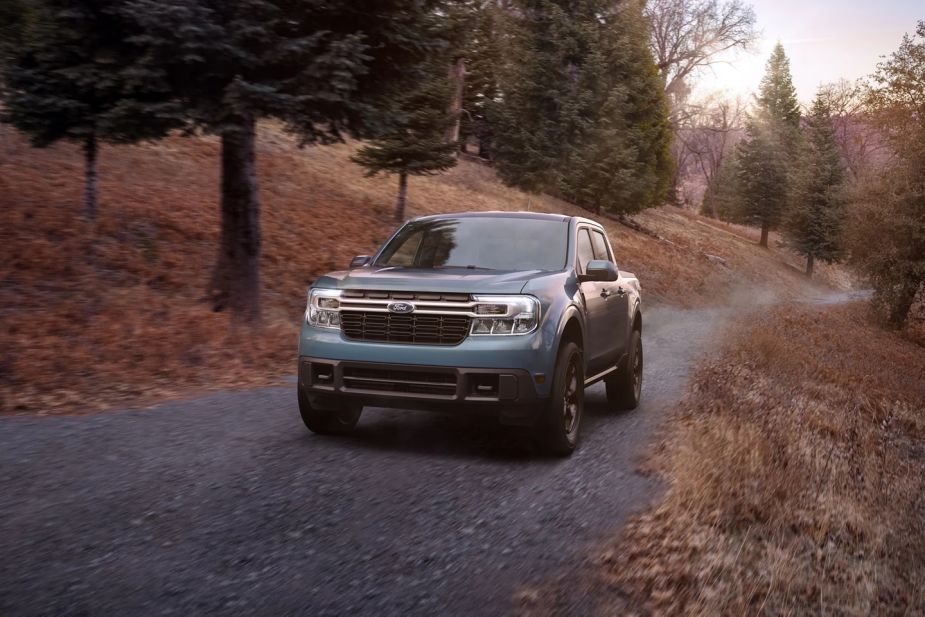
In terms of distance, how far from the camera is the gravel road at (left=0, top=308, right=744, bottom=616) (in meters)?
3.75

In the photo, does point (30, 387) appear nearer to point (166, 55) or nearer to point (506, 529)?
point (166, 55)

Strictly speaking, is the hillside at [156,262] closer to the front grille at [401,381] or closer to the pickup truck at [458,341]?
the pickup truck at [458,341]

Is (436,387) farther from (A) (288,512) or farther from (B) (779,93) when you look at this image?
(B) (779,93)

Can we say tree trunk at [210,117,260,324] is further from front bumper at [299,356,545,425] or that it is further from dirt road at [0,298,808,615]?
front bumper at [299,356,545,425]

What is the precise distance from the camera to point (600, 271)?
7.03 metres

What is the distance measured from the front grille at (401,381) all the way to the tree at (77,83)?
19.4 ft

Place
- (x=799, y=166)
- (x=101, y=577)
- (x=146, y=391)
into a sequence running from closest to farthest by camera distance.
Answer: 1. (x=101, y=577)
2. (x=146, y=391)
3. (x=799, y=166)

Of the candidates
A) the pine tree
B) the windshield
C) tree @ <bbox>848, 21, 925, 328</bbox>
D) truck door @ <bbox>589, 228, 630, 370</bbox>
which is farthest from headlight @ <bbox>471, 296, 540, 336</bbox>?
tree @ <bbox>848, 21, 925, 328</bbox>

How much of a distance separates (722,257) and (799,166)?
18732 mm

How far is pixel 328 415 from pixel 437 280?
1.49 meters

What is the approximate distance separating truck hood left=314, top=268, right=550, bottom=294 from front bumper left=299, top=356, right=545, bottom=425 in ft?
1.85

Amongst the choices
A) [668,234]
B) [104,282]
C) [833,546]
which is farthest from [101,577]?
[668,234]

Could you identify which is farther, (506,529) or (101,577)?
(506,529)

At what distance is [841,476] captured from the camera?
6.61m
